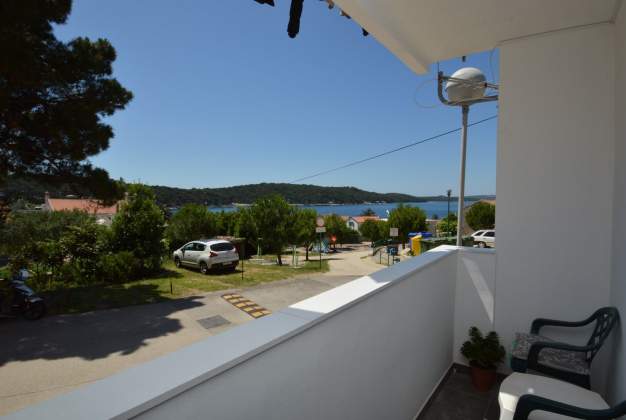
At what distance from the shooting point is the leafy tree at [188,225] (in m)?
19.6

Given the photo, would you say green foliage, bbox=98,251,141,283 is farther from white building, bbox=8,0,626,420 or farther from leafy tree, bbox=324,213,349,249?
leafy tree, bbox=324,213,349,249

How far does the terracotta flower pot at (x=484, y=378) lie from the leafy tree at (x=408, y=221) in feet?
89.5

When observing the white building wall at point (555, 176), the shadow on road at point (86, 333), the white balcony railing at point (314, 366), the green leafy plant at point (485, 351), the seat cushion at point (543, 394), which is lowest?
the shadow on road at point (86, 333)

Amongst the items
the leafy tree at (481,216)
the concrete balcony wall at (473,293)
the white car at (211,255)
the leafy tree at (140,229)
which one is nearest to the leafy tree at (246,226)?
the white car at (211,255)

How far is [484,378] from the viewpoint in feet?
8.63

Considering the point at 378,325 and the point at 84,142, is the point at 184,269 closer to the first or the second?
the point at 84,142

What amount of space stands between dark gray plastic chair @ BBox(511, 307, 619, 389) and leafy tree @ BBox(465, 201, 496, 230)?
2794cm

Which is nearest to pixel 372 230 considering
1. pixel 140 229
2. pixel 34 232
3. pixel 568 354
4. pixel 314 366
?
pixel 140 229

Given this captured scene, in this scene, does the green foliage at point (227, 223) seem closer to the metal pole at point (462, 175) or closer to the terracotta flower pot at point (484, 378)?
the metal pole at point (462, 175)

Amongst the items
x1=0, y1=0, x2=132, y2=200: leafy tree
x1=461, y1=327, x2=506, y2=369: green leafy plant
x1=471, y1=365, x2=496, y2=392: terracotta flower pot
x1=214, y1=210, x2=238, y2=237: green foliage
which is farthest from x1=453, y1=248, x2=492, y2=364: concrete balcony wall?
x1=214, y1=210, x2=238, y2=237: green foliage

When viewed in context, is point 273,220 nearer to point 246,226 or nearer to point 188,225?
point 246,226

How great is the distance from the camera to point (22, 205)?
A: 964cm

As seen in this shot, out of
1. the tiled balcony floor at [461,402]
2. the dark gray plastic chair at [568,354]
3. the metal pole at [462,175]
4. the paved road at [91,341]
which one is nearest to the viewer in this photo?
the dark gray plastic chair at [568,354]

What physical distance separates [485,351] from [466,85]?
2676mm
